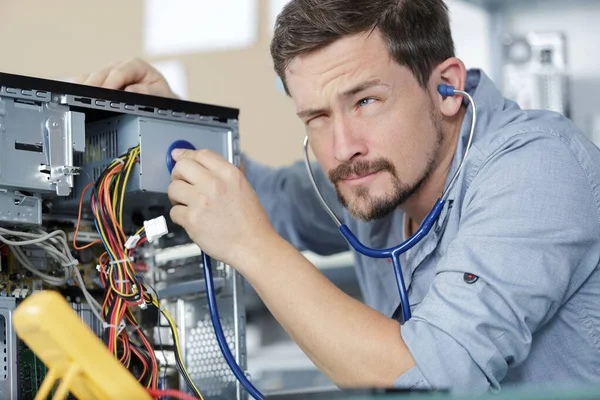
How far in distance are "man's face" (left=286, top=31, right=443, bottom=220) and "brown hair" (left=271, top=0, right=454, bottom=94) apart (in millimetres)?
18

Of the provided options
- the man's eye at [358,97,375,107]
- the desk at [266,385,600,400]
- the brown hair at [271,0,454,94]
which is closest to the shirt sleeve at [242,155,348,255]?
the brown hair at [271,0,454,94]

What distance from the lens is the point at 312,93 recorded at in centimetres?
138

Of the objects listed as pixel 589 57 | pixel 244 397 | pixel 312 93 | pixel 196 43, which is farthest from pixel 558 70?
pixel 244 397

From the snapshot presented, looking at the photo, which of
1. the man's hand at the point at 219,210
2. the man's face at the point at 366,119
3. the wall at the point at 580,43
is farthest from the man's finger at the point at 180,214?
the wall at the point at 580,43

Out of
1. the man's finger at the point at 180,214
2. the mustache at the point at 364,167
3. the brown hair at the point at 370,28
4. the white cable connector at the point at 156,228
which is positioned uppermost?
the brown hair at the point at 370,28

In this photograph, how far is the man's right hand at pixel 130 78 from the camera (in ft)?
4.95

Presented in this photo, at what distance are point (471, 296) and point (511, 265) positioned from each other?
8 centimetres

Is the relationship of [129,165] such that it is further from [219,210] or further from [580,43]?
[580,43]

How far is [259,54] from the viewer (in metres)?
3.37

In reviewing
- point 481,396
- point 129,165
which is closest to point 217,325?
point 129,165

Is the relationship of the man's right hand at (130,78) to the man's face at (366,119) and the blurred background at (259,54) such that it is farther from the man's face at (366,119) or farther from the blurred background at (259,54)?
the blurred background at (259,54)

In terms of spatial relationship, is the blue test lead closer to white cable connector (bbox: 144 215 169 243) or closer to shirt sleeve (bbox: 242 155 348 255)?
Result: white cable connector (bbox: 144 215 169 243)

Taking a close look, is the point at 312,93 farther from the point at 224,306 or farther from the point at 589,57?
the point at 589,57

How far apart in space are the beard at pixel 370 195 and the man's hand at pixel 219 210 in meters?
0.18
